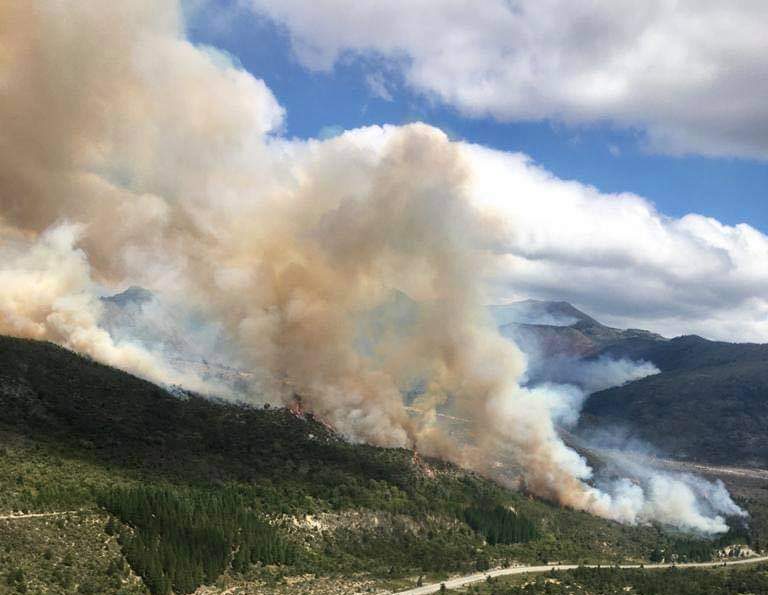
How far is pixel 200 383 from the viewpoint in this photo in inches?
6058

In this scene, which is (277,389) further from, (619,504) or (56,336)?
(619,504)

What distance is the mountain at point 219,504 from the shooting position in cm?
8381

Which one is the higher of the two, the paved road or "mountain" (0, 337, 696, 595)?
"mountain" (0, 337, 696, 595)

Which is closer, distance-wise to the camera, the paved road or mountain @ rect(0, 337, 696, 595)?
mountain @ rect(0, 337, 696, 595)

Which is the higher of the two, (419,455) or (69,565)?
(419,455)

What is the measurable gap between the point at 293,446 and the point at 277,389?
20985 mm

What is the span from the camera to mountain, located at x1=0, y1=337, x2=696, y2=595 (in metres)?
83.8

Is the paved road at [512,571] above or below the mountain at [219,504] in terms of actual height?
below

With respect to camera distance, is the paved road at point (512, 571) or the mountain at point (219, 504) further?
the paved road at point (512, 571)

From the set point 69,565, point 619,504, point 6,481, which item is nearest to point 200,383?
point 6,481

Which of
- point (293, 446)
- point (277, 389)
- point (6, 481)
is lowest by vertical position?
point (6, 481)

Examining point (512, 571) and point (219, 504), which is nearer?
point (219, 504)

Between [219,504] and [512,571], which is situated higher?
[219,504]

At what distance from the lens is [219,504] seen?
101 metres
